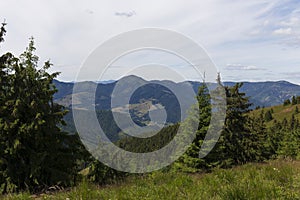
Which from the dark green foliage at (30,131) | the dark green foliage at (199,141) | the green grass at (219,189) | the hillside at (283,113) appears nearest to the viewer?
the green grass at (219,189)

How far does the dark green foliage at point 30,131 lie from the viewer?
52.3 feet

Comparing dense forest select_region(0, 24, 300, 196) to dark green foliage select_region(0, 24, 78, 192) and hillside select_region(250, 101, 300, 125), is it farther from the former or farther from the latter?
hillside select_region(250, 101, 300, 125)

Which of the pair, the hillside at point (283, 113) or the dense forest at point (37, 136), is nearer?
the dense forest at point (37, 136)

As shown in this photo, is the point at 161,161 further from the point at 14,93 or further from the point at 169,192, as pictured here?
the point at 169,192

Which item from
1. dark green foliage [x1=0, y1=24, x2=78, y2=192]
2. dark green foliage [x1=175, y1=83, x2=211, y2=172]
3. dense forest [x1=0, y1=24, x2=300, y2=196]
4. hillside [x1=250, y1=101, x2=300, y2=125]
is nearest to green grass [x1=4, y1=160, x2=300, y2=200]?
dense forest [x1=0, y1=24, x2=300, y2=196]

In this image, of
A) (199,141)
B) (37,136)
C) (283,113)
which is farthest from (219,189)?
(283,113)

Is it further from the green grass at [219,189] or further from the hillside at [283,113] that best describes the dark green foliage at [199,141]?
the hillside at [283,113]

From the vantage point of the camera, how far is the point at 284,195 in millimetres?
4055

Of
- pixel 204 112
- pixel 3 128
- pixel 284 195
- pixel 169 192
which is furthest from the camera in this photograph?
pixel 204 112

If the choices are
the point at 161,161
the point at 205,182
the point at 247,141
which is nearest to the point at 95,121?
the point at 205,182

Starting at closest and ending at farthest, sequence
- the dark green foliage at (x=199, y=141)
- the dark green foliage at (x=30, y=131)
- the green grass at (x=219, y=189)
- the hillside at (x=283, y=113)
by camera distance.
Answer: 1. the green grass at (x=219, y=189)
2. the dark green foliage at (x=30, y=131)
3. the dark green foliage at (x=199, y=141)
4. the hillside at (x=283, y=113)

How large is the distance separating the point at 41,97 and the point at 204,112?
38.7 feet

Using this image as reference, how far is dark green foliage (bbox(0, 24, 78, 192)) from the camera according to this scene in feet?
52.3

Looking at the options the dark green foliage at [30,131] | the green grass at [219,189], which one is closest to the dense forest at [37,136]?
the dark green foliage at [30,131]
